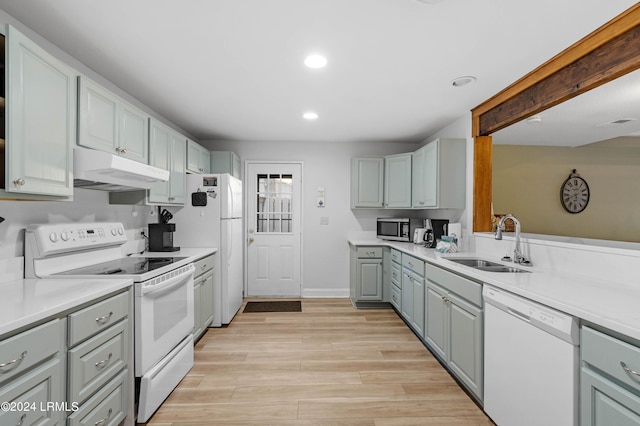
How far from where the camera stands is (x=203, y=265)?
116 inches

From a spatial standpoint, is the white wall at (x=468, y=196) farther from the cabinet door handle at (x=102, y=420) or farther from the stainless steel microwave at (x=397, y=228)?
the cabinet door handle at (x=102, y=420)

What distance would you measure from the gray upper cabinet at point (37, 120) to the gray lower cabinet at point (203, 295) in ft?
4.55

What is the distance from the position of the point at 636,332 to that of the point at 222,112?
347 centimetres

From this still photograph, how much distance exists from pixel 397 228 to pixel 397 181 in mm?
668

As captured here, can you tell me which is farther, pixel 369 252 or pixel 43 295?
pixel 369 252

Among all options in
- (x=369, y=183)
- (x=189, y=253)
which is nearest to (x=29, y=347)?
(x=189, y=253)

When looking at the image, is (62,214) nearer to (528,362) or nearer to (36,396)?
(36,396)

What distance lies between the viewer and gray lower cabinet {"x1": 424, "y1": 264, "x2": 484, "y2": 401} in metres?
1.91

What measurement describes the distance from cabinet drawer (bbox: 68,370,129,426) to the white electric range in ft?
0.35

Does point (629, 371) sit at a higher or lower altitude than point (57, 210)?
lower

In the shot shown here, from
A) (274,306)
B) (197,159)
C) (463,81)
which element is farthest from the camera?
(274,306)

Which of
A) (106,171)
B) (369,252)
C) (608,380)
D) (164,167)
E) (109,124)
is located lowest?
(608,380)

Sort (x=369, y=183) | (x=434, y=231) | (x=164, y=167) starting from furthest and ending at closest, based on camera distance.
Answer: (x=369, y=183)
(x=434, y=231)
(x=164, y=167)

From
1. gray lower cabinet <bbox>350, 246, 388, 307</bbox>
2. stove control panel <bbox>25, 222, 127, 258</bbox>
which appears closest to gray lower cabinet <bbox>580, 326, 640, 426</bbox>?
gray lower cabinet <bbox>350, 246, 388, 307</bbox>
